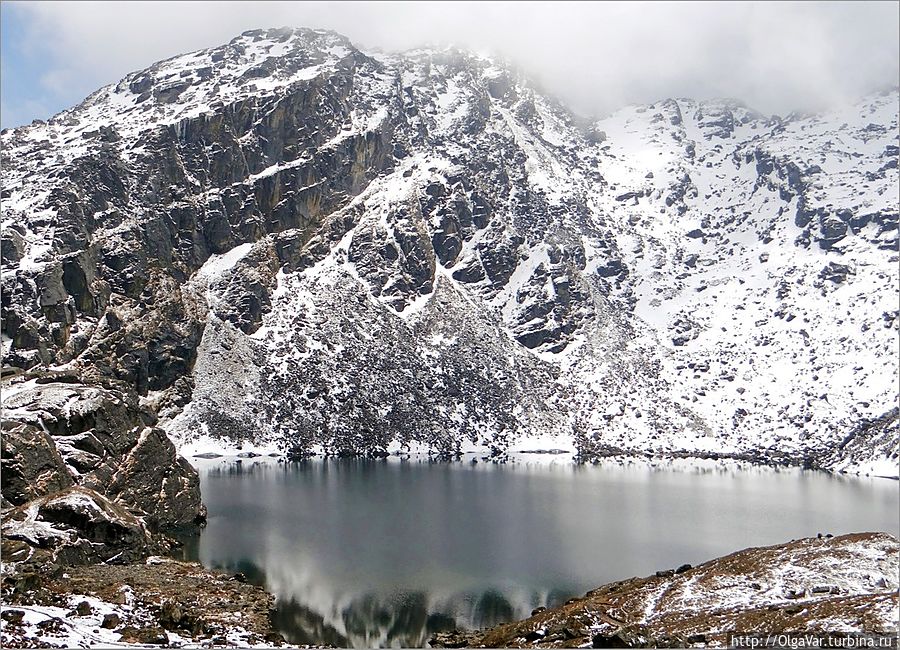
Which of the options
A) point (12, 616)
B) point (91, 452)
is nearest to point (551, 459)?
point (91, 452)

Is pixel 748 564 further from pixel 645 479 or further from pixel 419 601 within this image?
pixel 645 479

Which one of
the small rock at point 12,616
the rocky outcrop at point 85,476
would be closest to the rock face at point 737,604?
the small rock at point 12,616

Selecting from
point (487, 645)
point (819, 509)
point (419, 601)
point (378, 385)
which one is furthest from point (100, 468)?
point (378, 385)

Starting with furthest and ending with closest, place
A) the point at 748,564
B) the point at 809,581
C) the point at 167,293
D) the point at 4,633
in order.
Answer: the point at 167,293 < the point at 748,564 < the point at 809,581 < the point at 4,633

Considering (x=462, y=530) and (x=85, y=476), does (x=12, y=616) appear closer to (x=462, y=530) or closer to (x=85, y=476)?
(x=85, y=476)

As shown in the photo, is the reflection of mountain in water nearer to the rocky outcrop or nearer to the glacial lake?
the glacial lake

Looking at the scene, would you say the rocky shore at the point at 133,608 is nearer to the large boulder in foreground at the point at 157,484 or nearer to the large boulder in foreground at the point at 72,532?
the large boulder in foreground at the point at 72,532
